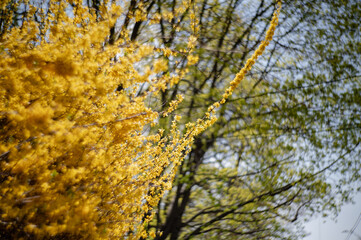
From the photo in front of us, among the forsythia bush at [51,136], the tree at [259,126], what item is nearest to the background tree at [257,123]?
the tree at [259,126]

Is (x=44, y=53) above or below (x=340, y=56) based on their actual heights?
below

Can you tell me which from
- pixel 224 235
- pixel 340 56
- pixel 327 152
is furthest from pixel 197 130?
pixel 340 56

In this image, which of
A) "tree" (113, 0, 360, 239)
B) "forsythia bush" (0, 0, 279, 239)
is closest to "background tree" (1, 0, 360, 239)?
"tree" (113, 0, 360, 239)

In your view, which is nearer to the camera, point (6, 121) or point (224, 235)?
point (6, 121)

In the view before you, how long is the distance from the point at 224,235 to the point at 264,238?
0.95m

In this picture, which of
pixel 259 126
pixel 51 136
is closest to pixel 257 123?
pixel 259 126

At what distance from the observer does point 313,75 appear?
460 cm

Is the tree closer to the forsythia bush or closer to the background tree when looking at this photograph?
the background tree

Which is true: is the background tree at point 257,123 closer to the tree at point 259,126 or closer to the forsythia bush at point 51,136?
the tree at point 259,126

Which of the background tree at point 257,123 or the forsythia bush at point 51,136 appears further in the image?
the background tree at point 257,123

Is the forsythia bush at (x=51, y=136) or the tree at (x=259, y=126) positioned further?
the tree at (x=259, y=126)

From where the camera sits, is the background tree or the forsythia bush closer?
the forsythia bush

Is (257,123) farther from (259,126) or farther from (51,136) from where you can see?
(51,136)

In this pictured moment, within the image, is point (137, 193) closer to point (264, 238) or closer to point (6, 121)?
point (6, 121)
